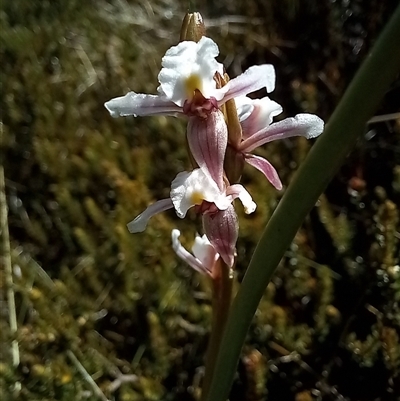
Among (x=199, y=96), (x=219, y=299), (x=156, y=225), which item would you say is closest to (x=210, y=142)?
(x=199, y=96)

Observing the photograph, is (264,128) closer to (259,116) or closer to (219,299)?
(259,116)

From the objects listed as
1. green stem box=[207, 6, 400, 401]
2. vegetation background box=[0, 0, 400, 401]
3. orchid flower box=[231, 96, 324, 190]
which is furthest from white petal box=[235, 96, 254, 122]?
vegetation background box=[0, 0, 400, 401]

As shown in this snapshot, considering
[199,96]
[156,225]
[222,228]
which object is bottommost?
[156,225]

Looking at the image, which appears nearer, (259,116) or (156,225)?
(259,116)

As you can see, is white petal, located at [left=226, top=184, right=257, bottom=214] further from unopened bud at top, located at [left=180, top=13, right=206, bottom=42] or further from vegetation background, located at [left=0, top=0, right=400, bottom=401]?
vegetation background, located at [left=0, top=0, right=400, bottom=401]

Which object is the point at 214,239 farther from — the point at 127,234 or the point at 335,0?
the point at 335,0

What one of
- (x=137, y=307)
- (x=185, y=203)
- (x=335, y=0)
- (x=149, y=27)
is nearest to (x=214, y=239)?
(x=185, y=203)

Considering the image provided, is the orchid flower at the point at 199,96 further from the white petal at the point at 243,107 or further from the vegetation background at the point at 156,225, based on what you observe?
the vegetation background at the point at 156,225
